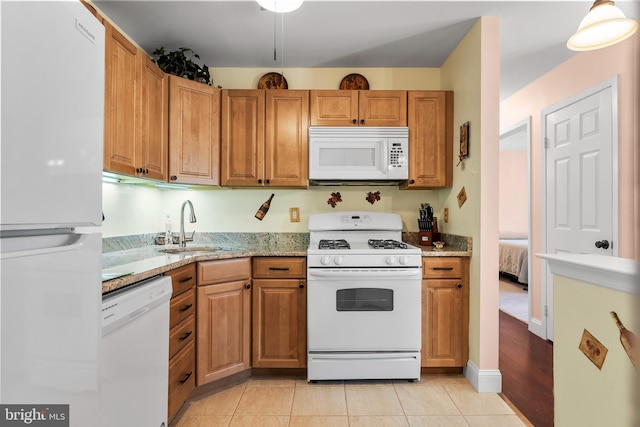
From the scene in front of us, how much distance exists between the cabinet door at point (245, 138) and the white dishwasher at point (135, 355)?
4.12 feet

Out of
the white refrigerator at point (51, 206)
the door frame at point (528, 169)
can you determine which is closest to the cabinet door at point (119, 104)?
the white refrigerator at point (51, 206)

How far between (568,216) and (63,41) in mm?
3409

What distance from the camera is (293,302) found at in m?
2.48

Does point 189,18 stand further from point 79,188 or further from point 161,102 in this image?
point 79,188

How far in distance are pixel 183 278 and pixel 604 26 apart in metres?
2.37

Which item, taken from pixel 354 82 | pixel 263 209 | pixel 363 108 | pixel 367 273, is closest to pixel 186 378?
pixel 367 273

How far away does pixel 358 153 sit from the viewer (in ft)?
9.05

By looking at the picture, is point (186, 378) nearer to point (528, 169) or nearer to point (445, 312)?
point (445, 312)

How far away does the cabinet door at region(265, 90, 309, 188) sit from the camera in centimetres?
277

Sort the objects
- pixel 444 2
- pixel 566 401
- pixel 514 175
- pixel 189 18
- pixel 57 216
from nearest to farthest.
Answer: pixel 57 216
pixel 566 401
pixel 444 2
pixel 189 18
pixel 514 175

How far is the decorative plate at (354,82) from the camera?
10.1 feet

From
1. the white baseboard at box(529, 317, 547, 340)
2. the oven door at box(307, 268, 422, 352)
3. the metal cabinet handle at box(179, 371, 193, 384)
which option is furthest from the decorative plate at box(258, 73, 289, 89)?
the white baseboard at box(529, 317, 547, 340)

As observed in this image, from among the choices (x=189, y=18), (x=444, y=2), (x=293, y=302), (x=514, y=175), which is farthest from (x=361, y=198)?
(x=514, y=175)

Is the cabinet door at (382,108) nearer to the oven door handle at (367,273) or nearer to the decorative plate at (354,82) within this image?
the decorative plate at (354,82)
